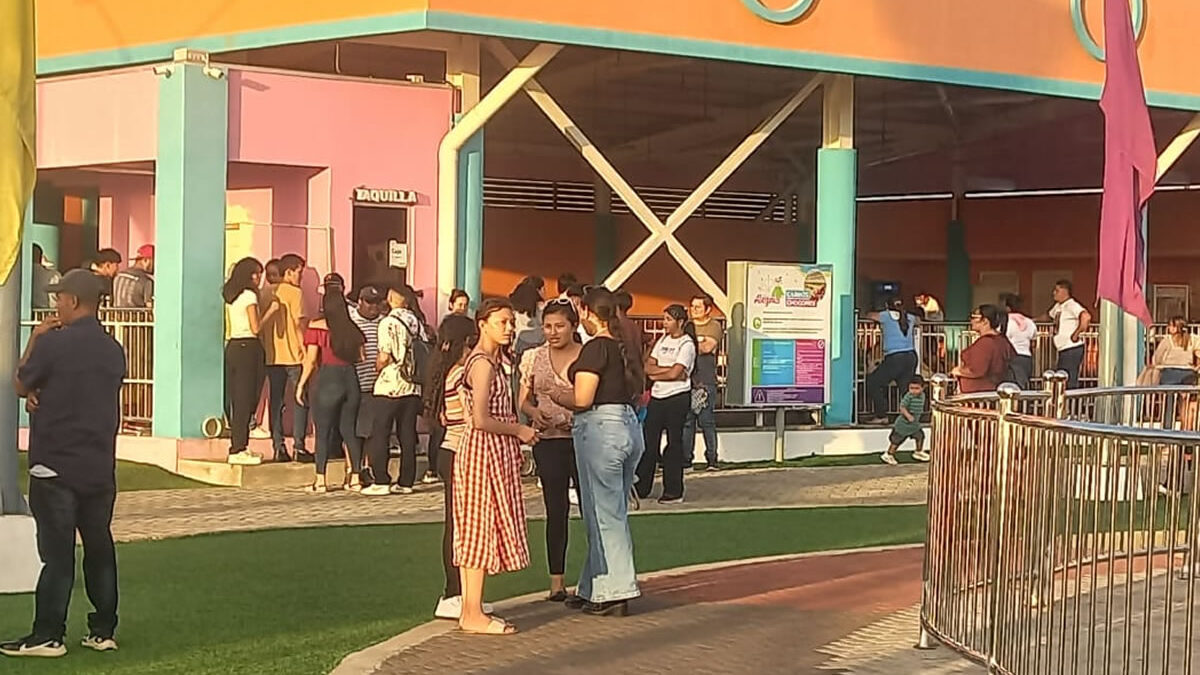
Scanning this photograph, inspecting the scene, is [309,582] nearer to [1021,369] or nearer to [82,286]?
[82,286]

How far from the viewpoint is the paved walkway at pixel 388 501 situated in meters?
14.5

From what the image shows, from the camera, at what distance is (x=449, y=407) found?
33.1 feet

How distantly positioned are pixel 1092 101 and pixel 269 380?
1143 cm

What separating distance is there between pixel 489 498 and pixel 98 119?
10.9 meters

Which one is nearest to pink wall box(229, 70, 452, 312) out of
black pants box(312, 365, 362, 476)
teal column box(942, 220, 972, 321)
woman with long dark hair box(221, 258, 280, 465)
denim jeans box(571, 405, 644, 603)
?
woman with long dark hair box(221, 258, 280, 465)

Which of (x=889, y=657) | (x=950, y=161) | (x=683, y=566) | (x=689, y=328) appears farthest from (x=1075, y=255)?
(x=889, y=657)

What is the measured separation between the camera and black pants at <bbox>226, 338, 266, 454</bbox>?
17.4 meters

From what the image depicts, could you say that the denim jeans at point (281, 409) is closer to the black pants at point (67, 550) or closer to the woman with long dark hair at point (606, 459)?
the woman with long dark hair at point (606, 459)

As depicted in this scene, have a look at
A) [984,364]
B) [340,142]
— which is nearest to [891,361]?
[984,364]

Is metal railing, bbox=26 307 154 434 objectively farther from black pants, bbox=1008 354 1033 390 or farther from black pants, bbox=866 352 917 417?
black pants, bbox=1008 354 1033 390

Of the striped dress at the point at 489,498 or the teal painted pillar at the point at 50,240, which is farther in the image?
the teal painted pillar at the point at 50,240

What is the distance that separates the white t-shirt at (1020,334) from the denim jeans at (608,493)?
12.7 metres

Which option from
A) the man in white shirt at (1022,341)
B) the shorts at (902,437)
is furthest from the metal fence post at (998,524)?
the man in white shirt at (1022,341)

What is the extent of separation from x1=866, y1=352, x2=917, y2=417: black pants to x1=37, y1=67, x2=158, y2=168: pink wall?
9.06 m
